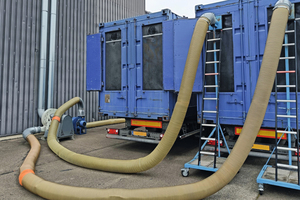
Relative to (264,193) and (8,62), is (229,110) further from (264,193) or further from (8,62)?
(8,62)

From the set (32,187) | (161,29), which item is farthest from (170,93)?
(32,187)

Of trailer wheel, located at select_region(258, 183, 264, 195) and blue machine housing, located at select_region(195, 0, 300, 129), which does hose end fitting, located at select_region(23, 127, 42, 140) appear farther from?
trailer wheel, located at select_region(258, 183, 264, 195)

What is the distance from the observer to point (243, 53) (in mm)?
5070

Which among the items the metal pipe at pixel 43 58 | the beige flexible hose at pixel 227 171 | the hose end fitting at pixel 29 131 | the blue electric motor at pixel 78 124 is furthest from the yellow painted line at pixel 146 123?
the metal pipe at pixel 43 58

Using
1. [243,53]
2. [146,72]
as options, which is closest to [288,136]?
[243,53]

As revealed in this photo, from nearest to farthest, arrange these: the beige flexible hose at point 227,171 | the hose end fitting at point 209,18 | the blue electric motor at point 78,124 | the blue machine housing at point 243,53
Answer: the beige flexible hose at point 227,171 < the hose end fitting at point 209,18 < the blue machine housing at point 243,53 < the blue electric motor at point 78,124

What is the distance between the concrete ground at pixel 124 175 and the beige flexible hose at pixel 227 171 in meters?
0.35

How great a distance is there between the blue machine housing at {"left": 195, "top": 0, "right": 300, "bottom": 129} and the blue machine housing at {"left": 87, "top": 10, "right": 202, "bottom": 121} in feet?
2.28

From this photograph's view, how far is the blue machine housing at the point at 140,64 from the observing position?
5.77m

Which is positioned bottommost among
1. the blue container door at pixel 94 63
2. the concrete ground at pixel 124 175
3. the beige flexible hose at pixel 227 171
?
the concrete ground at pixel 124 175

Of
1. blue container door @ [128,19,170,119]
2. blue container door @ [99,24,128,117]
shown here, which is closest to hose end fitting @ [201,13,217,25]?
blue container door @ [128,19,170,119]

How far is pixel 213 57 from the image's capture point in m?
5.38

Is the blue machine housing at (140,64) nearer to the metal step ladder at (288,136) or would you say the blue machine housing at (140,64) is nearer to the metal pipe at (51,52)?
the metal step ladder at (288,136)

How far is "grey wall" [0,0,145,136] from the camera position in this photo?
9.17 m
